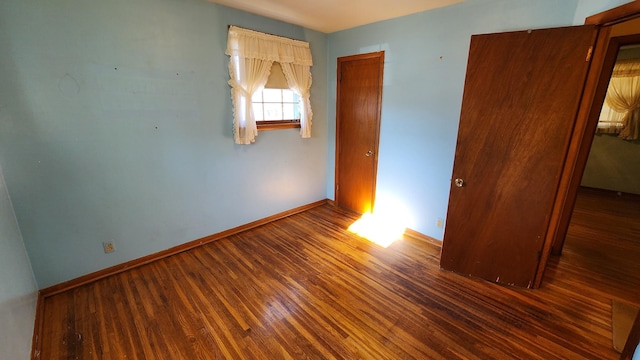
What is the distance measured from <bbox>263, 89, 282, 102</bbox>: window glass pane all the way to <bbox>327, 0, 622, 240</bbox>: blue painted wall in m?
0.99

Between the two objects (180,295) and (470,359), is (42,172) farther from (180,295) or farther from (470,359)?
(470,359)

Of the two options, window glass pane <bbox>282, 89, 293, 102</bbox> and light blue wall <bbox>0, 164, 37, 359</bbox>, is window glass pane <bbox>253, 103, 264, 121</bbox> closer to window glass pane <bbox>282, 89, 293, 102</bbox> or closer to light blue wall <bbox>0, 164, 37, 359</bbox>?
window glass pane <bbox>282, 89, 293, 102</bbox>

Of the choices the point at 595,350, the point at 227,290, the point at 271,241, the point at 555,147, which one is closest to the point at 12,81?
the point at 227,290

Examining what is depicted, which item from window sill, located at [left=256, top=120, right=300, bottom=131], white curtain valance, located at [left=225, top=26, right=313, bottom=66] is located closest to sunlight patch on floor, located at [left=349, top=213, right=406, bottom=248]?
window sill, located at [left=256, top=120, right=300, bottom=131]

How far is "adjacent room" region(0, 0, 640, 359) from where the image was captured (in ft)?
5.81

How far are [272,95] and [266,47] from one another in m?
0.55

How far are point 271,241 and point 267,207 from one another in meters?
0.57

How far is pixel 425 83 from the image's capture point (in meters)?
2.77

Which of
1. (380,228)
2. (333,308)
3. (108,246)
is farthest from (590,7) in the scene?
(108,246)

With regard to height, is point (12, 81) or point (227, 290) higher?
point (12, 81)

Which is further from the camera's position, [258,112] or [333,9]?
[258,112]

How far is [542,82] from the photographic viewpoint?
1.87 m

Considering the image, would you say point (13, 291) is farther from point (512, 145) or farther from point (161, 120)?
point (512, 145)

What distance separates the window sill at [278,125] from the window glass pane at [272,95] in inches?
10.8
